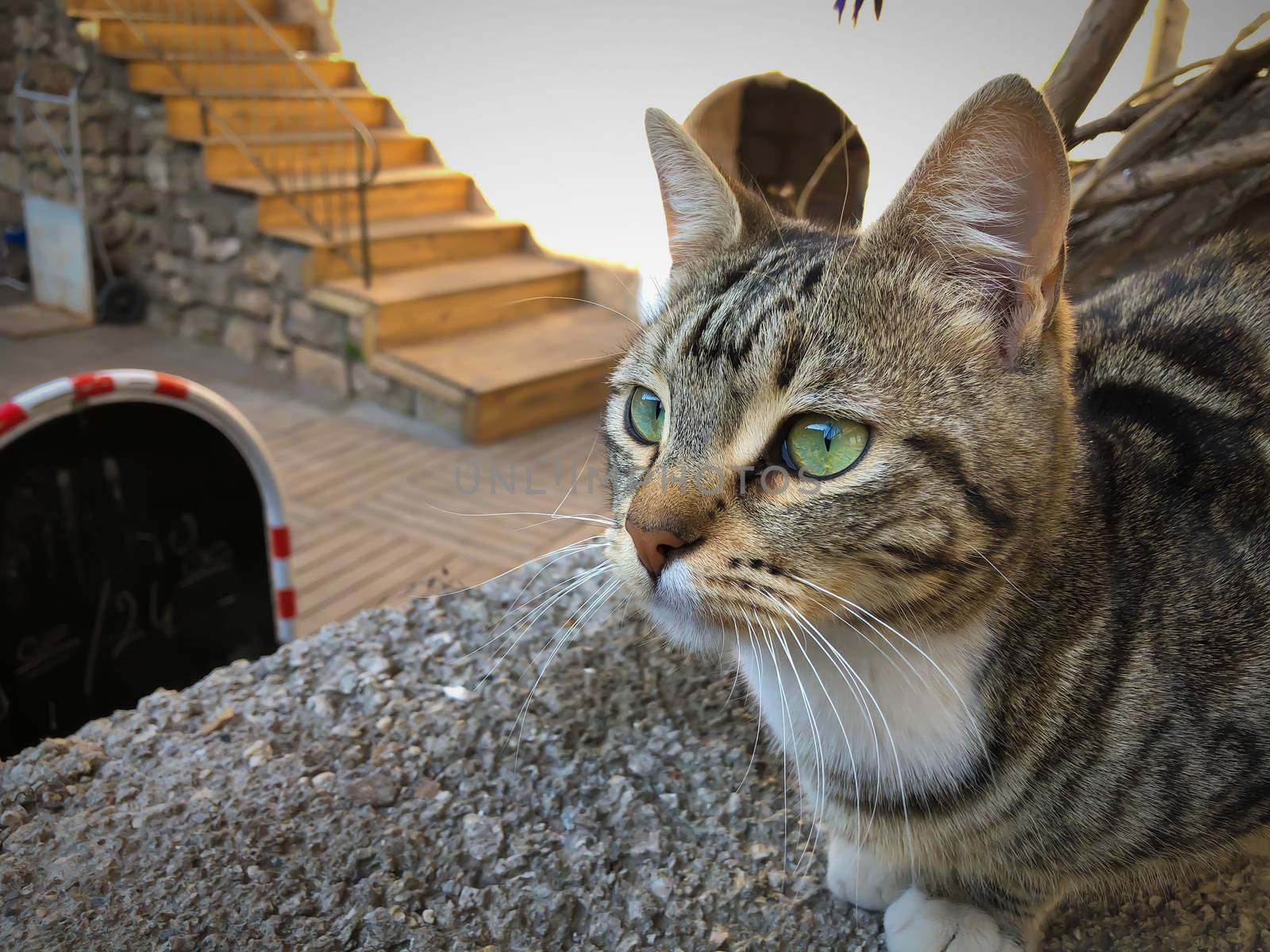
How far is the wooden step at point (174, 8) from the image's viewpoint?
11.3ft

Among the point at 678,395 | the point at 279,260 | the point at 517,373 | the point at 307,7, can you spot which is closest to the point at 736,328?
the point at 678,395

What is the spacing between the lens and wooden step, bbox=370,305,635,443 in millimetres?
2936

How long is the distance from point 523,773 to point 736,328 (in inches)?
21.3

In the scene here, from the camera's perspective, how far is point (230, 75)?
374 centimetres

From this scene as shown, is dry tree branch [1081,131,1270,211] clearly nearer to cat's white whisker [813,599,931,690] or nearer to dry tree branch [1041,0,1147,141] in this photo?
dry tree branch [1041,0,1147,141]

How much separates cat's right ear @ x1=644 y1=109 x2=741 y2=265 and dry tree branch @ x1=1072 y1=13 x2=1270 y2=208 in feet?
1.37

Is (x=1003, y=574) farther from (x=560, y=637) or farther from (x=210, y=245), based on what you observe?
(x=210, y=245)

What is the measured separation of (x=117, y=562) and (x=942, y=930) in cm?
130

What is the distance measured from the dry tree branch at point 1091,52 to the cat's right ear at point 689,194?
0.28 metres

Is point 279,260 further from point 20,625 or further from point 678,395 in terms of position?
point 678,395

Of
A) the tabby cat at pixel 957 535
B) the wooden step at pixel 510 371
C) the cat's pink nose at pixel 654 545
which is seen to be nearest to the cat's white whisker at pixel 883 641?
the tabby cat at pixel 957 535

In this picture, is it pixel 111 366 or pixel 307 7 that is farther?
pixel 307 7

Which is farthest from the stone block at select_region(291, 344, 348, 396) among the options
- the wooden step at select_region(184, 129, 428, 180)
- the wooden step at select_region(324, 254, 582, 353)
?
the wooden step at select_region(184, 129, 428, 180)

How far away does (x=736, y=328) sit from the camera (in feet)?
2.48
